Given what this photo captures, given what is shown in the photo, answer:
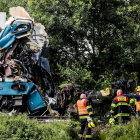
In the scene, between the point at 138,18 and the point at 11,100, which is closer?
the point at 11,100

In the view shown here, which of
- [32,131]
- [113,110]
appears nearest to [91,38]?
[113,110]

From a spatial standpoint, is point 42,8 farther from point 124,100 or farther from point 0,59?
point 124,100

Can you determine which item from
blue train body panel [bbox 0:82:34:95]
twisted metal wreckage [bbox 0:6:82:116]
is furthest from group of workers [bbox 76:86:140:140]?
blue train body panel [bbox 0:82:34:95]

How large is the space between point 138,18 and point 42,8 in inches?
239

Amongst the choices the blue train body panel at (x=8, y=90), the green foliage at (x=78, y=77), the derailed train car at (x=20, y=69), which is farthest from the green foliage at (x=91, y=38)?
the blue train body panel at (x=8, y=90)

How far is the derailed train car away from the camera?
1170cm

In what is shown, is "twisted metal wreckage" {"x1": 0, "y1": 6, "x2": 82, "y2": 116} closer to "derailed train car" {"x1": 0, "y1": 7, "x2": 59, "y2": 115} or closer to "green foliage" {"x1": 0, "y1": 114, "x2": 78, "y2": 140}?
"derailed train car" {"x1": 0, "y1": 7, "x2": 59, "y2": 115}

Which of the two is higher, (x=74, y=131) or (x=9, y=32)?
(x=9, y=32)

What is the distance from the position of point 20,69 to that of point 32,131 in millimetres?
4428

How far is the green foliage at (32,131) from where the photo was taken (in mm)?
7887

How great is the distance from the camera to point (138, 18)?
59.9ft

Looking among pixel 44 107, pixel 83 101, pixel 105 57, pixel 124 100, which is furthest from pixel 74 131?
pixel 105 57

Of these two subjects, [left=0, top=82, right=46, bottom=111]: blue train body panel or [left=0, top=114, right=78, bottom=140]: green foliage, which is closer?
[left=0, top=114, right=78, bottom=140]: green foliage

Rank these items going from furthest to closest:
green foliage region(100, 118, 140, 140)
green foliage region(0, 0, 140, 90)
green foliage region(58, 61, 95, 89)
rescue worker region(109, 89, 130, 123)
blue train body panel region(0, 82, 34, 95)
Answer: green foliage region(0, 0, 140, 90)
green foliage region(58, 61, 95, 89)
blue train body panel region(0, 82, 34, 95)
rescue worker region(109, 89, 130, 123)
green foliage region(100, 118, 140, 140)
